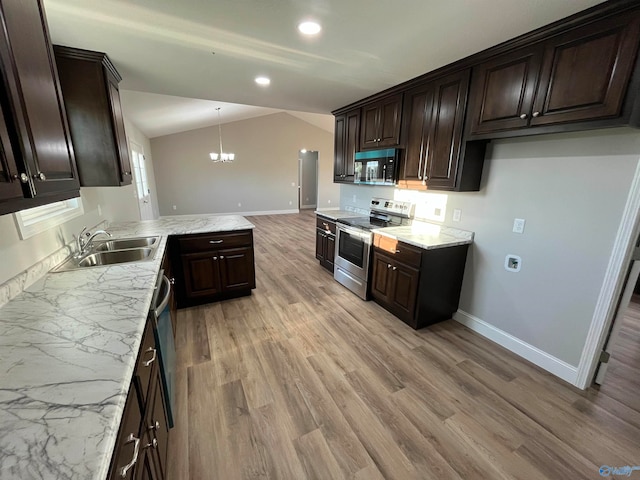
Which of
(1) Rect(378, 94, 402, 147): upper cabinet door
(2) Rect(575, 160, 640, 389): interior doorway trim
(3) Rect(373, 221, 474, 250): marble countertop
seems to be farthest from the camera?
(1) Rect(378, 94, 402, 147): upper cabinet door

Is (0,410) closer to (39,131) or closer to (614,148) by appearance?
(39,131)

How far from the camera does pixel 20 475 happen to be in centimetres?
54

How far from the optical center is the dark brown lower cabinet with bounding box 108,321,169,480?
2.41 feet

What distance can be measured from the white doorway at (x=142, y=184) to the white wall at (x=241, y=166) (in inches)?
53.1

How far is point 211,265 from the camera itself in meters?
2.97

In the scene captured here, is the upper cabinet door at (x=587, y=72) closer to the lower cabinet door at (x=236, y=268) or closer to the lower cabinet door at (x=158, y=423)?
the lower cabinet door at (x=158, y=423)

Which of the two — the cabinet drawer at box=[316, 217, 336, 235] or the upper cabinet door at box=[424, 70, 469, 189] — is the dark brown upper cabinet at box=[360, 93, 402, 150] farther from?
the cabinet drawer at box=[316, 217, 336, 235]

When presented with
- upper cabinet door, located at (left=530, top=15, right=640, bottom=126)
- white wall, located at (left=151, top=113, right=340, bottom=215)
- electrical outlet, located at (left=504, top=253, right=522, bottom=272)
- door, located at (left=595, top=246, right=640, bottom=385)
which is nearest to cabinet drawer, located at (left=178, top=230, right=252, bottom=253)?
electrical outlet, located at (left=504, top=253, right=522, bottom=272)

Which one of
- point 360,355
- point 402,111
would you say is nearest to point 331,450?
point 360,355

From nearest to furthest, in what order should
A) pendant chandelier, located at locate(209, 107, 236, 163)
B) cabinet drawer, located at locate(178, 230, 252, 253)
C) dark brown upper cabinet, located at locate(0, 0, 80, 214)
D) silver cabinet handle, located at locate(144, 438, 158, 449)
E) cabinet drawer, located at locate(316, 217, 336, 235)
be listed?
dark brown upper cabinet, located at locate(0, 0, 80, 214)
silver cabinet handle, located at locate(144, 438, 158, 449)
cabinet drawer, located at locate(178, 230, 252, 253)
cabinet drawer, located at locate(316, 217, 336, 235)
pendant chandelier, located at locate(209, 107, 236, 163)

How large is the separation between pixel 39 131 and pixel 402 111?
9.43 ft

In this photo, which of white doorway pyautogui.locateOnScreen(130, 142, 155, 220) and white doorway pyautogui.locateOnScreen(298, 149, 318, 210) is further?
white doorway pyautogui.locateOnScreen(298, 149, 318, 210)

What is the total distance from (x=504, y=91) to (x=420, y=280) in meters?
1.64

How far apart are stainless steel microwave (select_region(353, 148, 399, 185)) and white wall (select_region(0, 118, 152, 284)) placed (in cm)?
300
